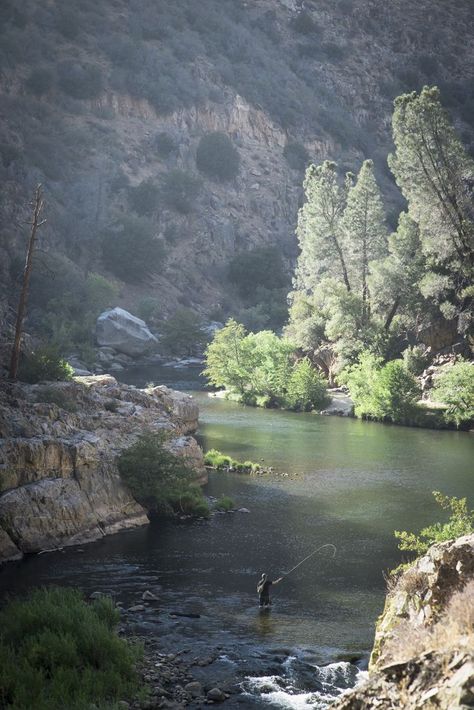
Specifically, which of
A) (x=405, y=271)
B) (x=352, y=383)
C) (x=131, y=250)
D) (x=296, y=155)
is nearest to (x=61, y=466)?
(x=352, y=383)

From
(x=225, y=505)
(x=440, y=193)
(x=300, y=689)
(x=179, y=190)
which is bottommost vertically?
(x=300, y=689)

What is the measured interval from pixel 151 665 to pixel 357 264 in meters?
60.3

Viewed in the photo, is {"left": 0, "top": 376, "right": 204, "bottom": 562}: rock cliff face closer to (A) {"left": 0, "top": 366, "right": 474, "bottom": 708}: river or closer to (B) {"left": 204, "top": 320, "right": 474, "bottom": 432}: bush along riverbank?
(A) {"left": 0, "top": 366, "right": 474, "bottom": 708}: river

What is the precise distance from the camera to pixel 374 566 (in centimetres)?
2589

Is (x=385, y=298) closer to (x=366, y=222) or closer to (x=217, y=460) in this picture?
(x=366, y=222)

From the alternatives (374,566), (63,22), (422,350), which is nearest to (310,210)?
(422,350)

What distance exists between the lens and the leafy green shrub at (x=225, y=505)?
3303cm

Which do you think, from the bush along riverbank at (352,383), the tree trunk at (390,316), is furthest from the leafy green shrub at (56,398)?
the tree trunk at (390,316)

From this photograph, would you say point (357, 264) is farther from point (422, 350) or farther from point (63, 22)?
point (63, 22)

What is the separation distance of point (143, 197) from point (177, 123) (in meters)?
20.7

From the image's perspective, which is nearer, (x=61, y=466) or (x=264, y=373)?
(x=61, y=466)

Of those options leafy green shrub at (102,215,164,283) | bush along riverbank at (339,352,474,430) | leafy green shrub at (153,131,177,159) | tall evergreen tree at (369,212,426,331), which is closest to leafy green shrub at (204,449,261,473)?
bush along riverbank at (339,352,474,430)

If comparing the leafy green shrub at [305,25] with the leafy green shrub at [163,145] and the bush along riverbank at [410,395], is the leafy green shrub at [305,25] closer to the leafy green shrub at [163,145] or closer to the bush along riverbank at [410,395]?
the leafy green shrub at [163,145]

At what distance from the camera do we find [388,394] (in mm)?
59281
